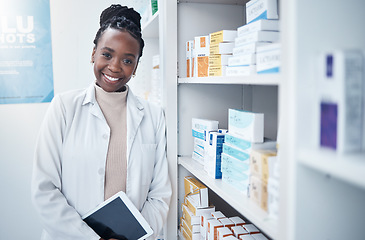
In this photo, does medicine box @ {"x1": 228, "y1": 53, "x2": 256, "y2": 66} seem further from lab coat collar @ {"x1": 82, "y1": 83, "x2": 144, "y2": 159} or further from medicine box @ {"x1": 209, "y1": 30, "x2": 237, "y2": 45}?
lab coat collar @ {"x1": 82, "y1": 83, "x2": 144, "y2": 159}

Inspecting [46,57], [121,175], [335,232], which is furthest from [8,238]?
[335,232]

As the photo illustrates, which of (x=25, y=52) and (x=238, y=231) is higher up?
(x=25, y=52)

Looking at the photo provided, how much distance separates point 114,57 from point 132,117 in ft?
1.02

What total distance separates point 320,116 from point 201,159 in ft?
3.09

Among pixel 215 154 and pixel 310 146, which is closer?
pixel 310 146

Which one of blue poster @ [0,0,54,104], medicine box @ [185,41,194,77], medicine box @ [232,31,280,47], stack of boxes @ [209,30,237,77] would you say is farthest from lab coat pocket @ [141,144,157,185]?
blue poster @ [0,0,54,104]

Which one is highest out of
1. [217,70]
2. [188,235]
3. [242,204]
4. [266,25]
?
[266,25]

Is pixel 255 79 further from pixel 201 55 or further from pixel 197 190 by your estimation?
pixel 197 190

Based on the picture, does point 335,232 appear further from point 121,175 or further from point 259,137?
point 121,175

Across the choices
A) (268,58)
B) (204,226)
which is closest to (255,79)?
(268,58)

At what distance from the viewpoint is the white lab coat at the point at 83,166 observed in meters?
1.52

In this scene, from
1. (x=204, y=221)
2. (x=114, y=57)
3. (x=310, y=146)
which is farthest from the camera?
(x=114, y=57)

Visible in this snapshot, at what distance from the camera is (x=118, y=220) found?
1.59 m

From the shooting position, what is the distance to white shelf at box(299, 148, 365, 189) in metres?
0.60
